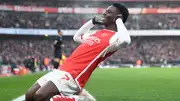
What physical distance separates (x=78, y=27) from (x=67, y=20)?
2307 mm

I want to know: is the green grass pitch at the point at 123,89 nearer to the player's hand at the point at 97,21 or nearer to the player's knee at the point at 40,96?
the player's hand at the point at 97,21

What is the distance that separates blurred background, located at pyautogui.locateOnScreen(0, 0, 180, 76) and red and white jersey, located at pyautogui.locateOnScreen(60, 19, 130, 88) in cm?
4496

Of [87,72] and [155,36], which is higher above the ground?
[87,72]

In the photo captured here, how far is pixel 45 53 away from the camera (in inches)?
2096

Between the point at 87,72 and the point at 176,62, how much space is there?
4930 cm

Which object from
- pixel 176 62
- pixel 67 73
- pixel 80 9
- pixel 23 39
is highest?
pixel 67 73

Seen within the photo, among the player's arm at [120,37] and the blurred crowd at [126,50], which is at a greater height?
the player's arm at [120,37]

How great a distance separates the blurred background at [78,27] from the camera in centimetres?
5250

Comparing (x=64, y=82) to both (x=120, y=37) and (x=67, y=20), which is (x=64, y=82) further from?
(x=67, y=20)

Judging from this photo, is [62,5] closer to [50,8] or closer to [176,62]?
[50,8]

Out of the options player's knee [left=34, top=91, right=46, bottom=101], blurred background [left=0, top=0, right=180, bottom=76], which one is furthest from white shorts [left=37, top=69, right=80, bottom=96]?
blurred background [left=0, top=0, right=180, bottom=76]

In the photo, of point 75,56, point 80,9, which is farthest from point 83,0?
point 75,56

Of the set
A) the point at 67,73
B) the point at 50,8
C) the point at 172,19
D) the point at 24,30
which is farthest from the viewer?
the point at 172,19

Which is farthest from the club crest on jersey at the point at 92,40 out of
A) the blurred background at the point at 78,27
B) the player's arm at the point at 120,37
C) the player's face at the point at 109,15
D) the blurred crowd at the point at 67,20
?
the blurred crowd at the point at 67,20
